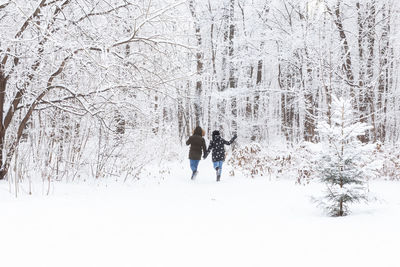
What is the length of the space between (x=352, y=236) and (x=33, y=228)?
3372 mm

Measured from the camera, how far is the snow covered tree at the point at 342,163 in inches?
181

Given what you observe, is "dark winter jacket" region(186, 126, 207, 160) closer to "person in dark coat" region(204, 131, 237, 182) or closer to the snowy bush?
"person in dark coat" region(204, 131, 237, 182)

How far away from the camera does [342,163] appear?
4645 mm

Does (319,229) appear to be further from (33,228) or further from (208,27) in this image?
(208,27)

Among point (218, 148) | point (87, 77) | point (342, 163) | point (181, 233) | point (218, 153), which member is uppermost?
point (87, 77)

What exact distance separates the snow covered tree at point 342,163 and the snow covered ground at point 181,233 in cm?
33

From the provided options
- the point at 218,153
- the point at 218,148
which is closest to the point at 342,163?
the point at 218,153

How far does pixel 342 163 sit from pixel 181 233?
8.15ft

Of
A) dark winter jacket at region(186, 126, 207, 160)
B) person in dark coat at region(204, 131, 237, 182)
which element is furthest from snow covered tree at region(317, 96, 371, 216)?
dark winter jacket at region(186, 126, 207, 160)

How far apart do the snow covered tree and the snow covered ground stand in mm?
330

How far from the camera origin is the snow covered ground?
113 inches

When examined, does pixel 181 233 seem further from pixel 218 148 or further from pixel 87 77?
pixel 218 148

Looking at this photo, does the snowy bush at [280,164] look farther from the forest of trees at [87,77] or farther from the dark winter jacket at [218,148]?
the forest of trees at [87,77]

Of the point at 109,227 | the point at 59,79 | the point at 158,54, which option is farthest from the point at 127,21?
the point at 109,227
